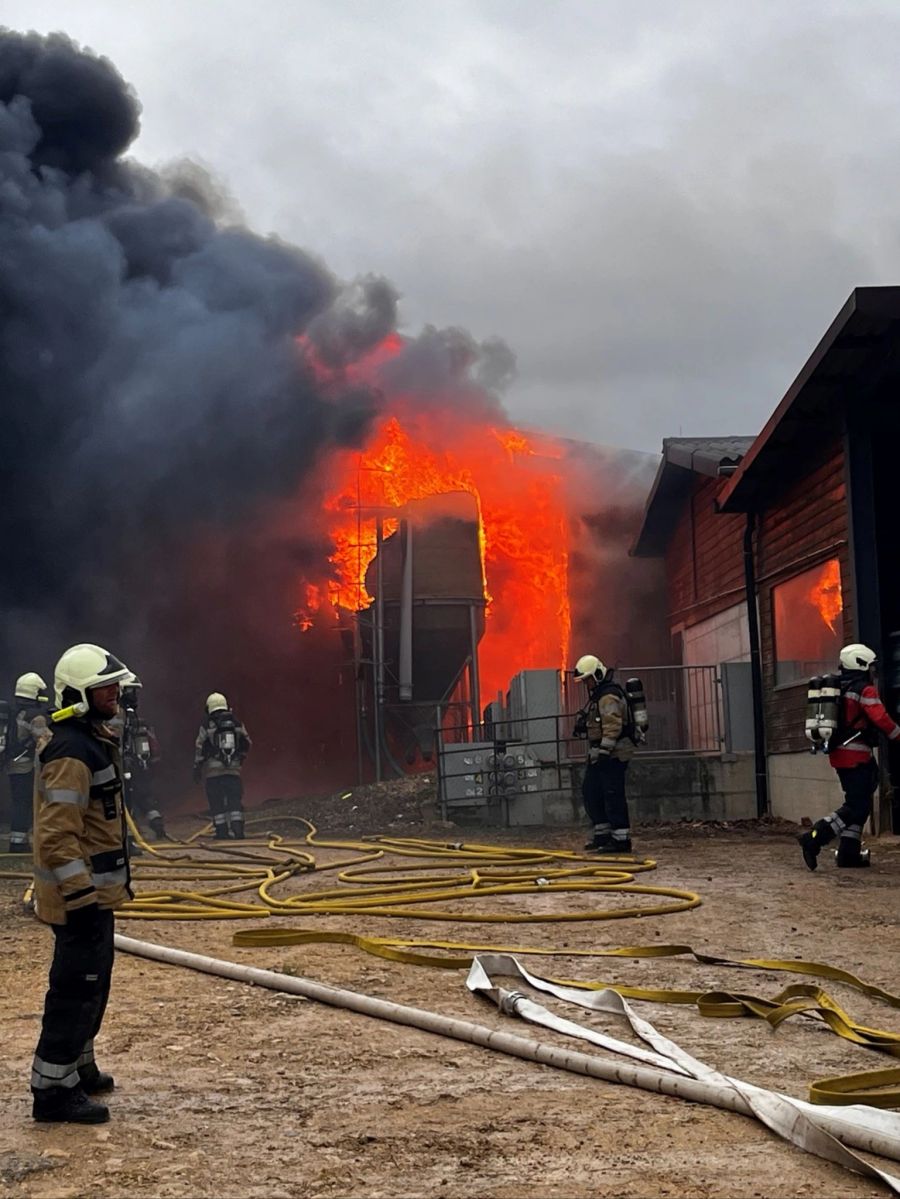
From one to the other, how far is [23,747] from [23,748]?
0.05ft

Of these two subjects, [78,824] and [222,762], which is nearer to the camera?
[78,824]

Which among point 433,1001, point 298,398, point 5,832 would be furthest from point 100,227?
point 433,1001

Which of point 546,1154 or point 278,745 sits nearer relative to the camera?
point 546,1154

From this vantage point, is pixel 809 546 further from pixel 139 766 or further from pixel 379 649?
pixel 379 649

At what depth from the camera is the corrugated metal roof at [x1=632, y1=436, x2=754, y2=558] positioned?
17484 mm

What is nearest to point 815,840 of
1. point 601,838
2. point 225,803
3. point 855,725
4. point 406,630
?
point 855,725

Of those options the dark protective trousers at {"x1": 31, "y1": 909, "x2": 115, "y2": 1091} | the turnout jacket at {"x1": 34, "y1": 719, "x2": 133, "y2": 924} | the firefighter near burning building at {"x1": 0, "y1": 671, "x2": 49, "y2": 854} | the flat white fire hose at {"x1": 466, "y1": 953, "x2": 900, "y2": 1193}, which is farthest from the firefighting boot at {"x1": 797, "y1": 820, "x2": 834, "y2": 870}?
the firefighter near burning building at {"x1": 0, "y1": 671, "x2": 49, "y2": 854}

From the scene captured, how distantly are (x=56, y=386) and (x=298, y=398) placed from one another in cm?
425

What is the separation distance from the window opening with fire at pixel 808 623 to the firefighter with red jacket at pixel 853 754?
9.53ft

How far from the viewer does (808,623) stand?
14.3 m

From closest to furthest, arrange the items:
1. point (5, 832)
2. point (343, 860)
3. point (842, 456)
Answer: point (343, 860) < point (842, 456) < point (5, 832)

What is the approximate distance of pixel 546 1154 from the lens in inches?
139

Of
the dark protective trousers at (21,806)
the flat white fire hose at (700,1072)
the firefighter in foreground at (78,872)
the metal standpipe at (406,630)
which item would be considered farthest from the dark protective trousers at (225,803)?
the firefighter in foreground at (78,872)

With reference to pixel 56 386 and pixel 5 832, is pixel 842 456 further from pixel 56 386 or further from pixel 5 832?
pixel 56 386
